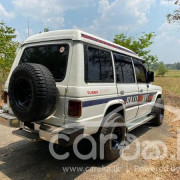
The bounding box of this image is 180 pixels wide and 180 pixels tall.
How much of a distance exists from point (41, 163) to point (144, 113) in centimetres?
315

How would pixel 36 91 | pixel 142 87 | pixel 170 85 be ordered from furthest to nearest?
pixel 170 85 → pixel 142 87 → pixel 36 91

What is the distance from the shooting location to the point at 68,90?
2.70m

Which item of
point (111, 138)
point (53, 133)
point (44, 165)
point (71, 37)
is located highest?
point (71, 37)

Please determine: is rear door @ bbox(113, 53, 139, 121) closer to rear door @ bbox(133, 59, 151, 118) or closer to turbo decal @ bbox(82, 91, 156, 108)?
turbo decal @ bbox(82, 91, 156, 108)

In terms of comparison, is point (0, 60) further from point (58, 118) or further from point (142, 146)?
point (142, 146)

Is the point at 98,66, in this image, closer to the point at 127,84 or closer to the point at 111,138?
the point at 127,84

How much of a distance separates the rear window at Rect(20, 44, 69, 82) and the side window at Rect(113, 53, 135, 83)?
4.12 feet

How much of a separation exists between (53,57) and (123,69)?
169cm

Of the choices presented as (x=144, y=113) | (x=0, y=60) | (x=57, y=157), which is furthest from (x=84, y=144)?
(x=0, y=60)

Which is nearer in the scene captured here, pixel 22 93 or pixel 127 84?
pixel 22 93

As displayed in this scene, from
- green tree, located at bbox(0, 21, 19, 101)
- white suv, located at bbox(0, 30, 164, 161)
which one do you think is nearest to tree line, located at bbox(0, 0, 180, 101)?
green tree, located at bbox(0, 21, 19, 101)

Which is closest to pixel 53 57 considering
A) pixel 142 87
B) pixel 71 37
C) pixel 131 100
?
pixel 71 37

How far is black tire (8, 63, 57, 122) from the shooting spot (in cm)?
254

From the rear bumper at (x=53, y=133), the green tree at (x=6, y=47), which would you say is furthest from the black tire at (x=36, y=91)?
the green tree at (x=6, y=47)
